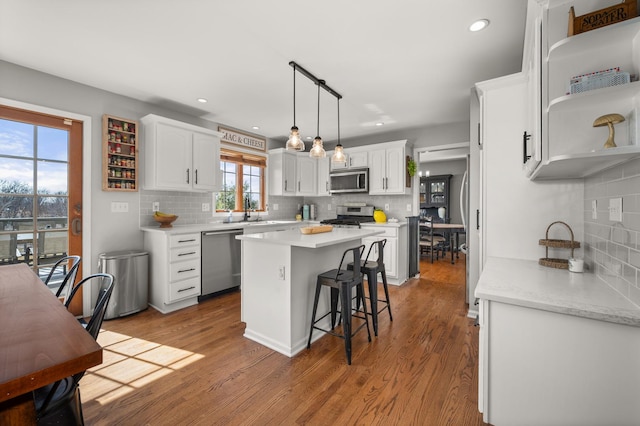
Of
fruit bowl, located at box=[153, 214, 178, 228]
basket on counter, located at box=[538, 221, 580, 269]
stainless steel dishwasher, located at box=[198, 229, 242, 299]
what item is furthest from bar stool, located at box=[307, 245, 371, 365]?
fruit bowl, located at box=[153, 214, 178, 228]

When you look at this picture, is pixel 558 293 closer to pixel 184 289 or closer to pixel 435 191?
pixel 184 289

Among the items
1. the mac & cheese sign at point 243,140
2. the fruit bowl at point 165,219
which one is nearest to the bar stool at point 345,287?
the fruit bowl at point 165,219

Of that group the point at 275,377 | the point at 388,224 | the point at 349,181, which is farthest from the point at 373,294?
the point at 349,181

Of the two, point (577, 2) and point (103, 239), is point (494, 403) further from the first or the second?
point (103, 239)

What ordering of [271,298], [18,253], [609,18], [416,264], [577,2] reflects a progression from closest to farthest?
[609,18]
[577,2]
[271,298]
[18,253]
[416,264]

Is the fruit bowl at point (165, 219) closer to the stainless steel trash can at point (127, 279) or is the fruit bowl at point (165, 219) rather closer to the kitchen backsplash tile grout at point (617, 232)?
the stainless steel trash can at point (127, 279)

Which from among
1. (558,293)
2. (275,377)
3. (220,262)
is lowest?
Result: (275,377)

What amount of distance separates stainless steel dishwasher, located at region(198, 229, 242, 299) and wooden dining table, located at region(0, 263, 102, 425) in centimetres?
230

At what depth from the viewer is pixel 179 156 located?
3594 mm

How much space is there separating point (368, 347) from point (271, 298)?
909 mm

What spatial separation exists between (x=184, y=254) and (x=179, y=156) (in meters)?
1.23

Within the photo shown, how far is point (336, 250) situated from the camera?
2.84m

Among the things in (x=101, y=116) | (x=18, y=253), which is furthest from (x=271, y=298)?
(x=101, y=116)

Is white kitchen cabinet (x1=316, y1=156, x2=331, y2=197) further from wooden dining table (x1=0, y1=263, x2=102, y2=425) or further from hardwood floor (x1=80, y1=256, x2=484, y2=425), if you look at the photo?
wooden dining table (x1=0, y1=263, x2=102, y2=425)
